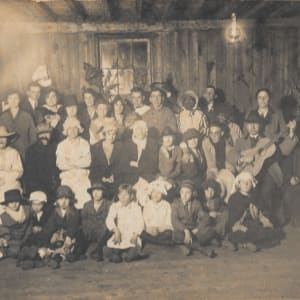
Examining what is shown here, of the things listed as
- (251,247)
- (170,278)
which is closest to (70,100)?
(170,278)

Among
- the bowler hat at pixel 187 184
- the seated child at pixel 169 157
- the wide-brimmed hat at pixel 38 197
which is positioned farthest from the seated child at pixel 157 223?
the wide-brimmed hat at pixel 38 197

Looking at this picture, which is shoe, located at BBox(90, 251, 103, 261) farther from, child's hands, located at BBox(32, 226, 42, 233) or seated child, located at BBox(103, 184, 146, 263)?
child's hands, located at BBox(32, 226, 42, 233)

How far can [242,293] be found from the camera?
4352 millimetres

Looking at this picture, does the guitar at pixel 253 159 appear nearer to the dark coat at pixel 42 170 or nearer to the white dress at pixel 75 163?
the white dress at pixel 75 163

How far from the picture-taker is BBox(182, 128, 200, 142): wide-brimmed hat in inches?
220

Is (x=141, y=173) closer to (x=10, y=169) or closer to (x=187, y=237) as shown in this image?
(x=187, y=237)

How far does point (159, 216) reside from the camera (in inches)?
210

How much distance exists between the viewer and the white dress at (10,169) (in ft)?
17.7

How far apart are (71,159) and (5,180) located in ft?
2.81

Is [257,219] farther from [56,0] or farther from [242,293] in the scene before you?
[56,0]

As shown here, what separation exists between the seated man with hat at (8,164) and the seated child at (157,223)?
5.51ft

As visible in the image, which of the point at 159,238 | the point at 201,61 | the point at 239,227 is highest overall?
the point at 201,61

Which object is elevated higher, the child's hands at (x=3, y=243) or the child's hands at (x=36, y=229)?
the child's hands at (x=36, y=229)

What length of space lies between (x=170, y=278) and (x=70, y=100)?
2632 mm
